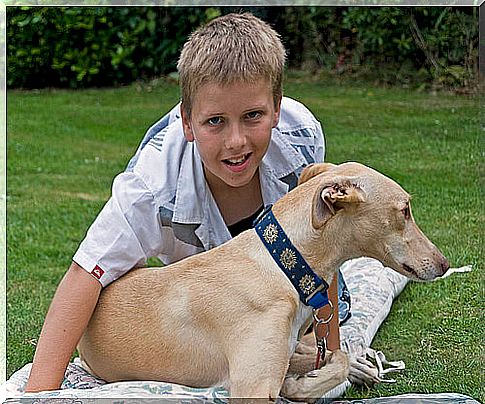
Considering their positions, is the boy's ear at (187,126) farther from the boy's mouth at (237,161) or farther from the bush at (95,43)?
the bush at (95,43)

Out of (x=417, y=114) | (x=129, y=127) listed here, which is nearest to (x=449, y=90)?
(x=417, y=114)

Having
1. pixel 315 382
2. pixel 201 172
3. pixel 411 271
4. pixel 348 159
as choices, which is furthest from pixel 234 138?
pixel 348 159

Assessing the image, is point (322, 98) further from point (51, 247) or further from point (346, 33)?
point (51, 247)

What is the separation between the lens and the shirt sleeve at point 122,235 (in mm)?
3172

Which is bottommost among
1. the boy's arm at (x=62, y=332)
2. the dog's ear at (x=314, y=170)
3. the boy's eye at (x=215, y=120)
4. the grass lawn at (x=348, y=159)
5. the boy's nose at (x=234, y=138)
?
the grass lawn at (x=348, y=159)

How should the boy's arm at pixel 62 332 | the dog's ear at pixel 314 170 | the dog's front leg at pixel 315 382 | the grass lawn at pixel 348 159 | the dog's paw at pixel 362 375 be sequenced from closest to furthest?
the dog's front leg at pixel 315 382 → the dog's ear at pixel 314 170 → the boy's arm at pixel 62 332 → the dog's paw at pixel 362 375 → the grass lawn at pixel 348 159

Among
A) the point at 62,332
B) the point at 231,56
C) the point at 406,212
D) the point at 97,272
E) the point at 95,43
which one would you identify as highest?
the point at 231,56

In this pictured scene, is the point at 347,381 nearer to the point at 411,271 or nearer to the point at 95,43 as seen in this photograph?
the point at 411,271

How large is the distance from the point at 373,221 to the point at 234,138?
0.55m

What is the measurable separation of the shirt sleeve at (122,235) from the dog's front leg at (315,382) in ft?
2.46

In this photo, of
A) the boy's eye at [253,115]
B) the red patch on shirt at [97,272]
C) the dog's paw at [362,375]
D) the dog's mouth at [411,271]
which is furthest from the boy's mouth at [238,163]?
the dog's paw at [362,375]

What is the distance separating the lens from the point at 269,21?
762cm

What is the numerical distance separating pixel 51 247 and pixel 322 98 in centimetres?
328

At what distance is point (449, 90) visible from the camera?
8.18m
